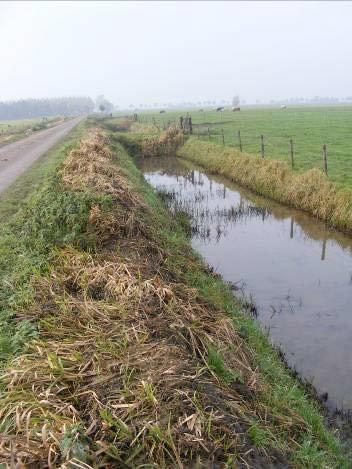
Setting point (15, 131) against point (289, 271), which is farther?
point (15, 131)

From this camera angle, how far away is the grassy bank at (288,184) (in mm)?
14414

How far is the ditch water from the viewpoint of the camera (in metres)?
7.39

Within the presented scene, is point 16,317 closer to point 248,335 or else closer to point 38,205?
point 248,335

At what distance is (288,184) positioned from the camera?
58.1 feet

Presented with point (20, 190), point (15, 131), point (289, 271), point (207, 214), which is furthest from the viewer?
point (15, 131)

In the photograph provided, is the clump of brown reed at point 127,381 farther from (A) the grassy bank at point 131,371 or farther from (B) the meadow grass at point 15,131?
→ (B) the meadow grass at point 15,131

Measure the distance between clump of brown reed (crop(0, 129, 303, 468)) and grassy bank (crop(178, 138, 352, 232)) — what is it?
31.4 ft

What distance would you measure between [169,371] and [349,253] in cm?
1001

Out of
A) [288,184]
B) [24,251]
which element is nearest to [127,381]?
[24,251]

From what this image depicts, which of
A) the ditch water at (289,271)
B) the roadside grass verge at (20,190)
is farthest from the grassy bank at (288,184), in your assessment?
the roadside grass verge at (20,190)

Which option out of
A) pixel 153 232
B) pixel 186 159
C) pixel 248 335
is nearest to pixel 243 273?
pixel 153 232

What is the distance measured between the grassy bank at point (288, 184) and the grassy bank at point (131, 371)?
8.20 metres

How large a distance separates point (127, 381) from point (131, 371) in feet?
0.37

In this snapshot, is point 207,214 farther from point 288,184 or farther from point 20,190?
point 20,190
